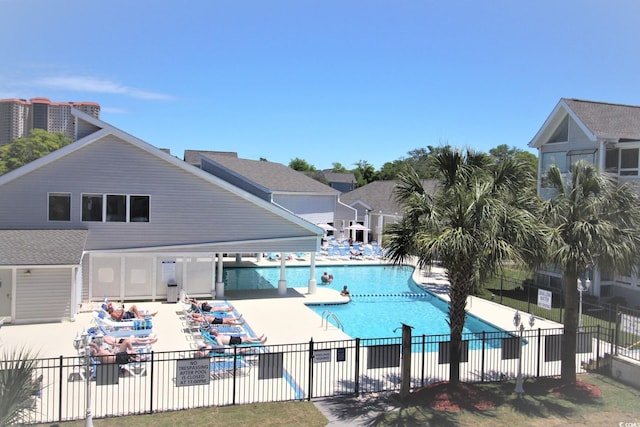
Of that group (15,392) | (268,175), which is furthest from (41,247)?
(268,175)

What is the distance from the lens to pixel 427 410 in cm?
1273

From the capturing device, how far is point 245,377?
1436 cm

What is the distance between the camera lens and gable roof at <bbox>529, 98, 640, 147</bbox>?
26625 millimetres

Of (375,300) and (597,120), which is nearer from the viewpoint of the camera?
(597,120)

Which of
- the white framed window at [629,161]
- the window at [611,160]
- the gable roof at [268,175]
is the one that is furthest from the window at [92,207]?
the white framed window at [629,161]

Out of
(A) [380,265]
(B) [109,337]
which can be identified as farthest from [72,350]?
(A) [380,265]

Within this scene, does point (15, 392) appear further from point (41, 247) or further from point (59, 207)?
point (59, 207)

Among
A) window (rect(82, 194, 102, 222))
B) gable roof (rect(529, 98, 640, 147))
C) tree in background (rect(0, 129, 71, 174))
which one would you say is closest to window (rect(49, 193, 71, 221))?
window (rect(82, 194, 102, 222))

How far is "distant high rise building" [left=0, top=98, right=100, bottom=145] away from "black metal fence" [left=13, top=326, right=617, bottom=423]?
10968 centimetres

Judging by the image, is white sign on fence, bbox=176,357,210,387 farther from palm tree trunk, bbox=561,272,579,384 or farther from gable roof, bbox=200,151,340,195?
gable roof, bbox=200,151,340,195

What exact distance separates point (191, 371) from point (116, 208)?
14.9 meters

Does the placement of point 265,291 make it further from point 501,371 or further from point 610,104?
point 610,104

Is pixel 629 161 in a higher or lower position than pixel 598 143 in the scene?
lower

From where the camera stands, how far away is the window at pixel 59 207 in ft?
80.4
